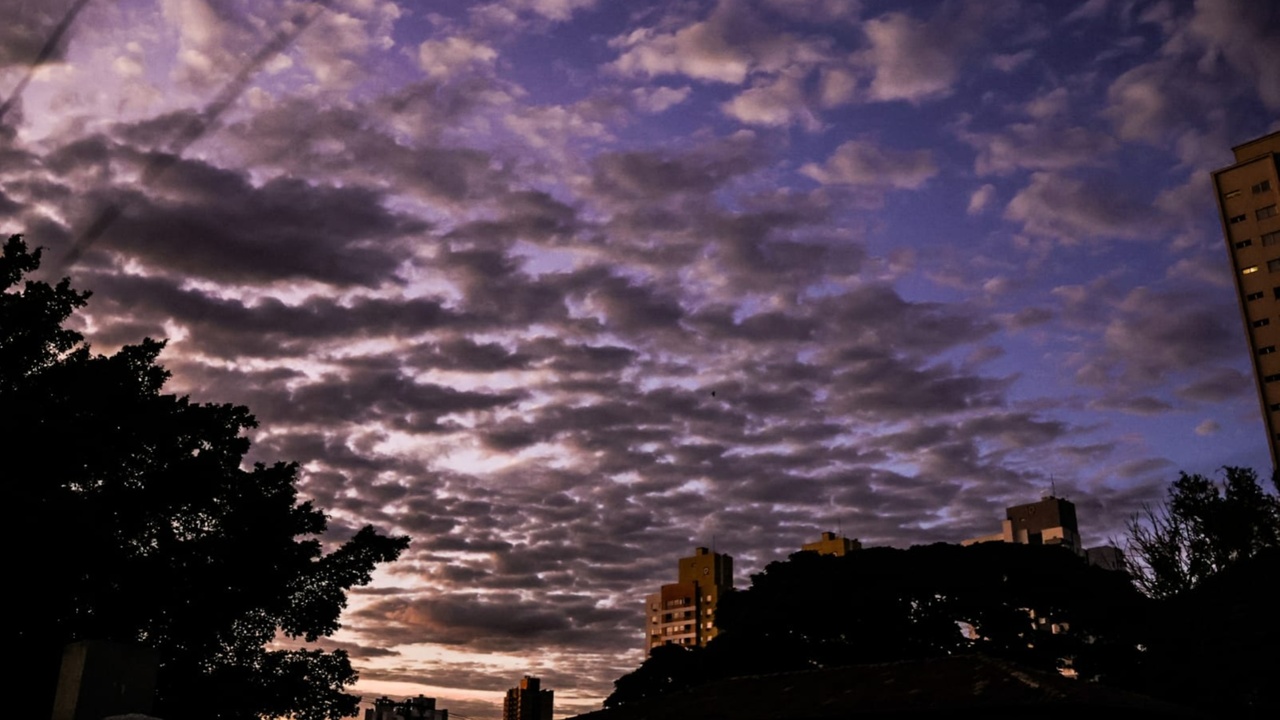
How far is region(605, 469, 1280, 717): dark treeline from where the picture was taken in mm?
39125

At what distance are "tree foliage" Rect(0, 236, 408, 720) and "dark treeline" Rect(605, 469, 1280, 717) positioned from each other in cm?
1774

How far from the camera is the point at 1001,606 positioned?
4622cm

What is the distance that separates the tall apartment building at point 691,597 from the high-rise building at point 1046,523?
57.9 m

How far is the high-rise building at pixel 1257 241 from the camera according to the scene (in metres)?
79.2

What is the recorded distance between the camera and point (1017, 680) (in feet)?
69.9

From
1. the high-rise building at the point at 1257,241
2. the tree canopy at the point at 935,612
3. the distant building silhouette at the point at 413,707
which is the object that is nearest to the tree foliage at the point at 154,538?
the tree canopy at the point at 935,612

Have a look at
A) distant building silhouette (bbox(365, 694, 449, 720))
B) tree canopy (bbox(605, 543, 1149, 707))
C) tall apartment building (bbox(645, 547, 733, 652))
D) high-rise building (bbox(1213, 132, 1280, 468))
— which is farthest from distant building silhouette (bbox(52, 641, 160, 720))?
tall apartment building (bbox(645, 547, 733, 652))

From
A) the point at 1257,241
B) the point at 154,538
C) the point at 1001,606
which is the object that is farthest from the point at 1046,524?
the point at 154,538

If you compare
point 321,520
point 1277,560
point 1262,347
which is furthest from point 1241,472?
point 1262,347

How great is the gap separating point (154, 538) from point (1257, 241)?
8476 centimetres

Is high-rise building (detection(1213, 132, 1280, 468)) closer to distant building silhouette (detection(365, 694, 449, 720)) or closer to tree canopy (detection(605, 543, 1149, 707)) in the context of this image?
tree canopy (detection(605, 543, 1149, 707))

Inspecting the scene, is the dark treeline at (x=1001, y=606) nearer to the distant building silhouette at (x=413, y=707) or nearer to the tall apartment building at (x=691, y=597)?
the distant building silhouette at (x=413, y=707)

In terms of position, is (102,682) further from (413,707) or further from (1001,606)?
(413,707)

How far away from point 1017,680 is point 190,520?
2029cm
